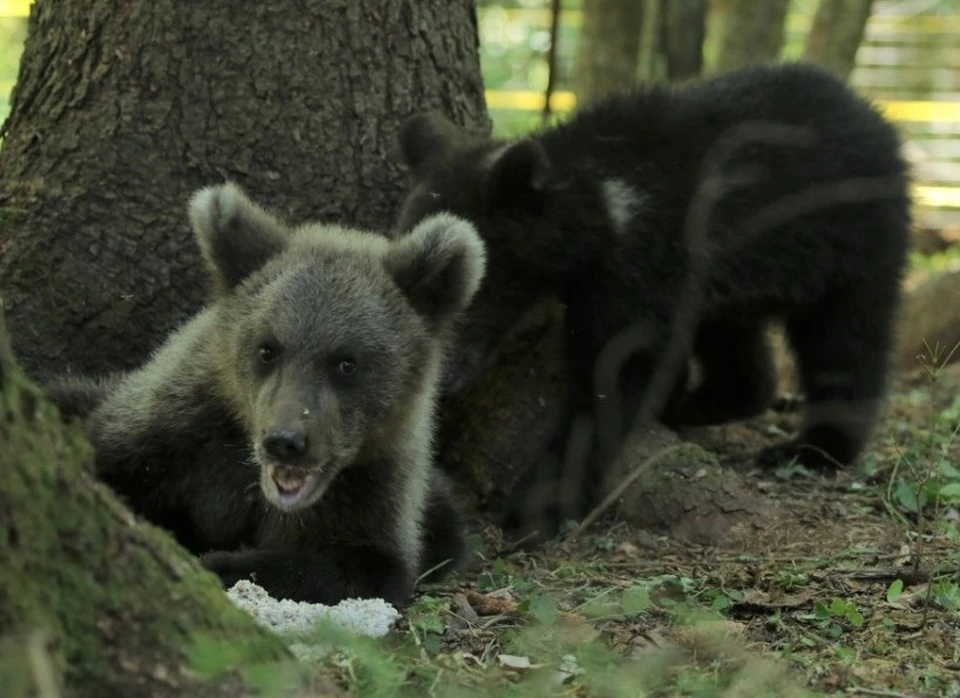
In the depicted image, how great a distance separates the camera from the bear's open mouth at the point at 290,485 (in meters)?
4.73

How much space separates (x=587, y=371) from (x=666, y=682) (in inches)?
131

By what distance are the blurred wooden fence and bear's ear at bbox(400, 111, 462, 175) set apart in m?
10.8

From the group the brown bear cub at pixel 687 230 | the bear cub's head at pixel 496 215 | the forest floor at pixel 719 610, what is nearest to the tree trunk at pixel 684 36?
the brown bear cub at pixel 687 230

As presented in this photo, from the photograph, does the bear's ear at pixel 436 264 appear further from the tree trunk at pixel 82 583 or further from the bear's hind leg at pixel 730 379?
the bear's hind leg at pixel 730 379

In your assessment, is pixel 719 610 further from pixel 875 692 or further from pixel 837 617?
pixel 875 692

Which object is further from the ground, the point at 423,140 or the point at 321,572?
the point at 423,140

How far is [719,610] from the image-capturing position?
4996mm

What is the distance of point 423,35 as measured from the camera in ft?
22.1

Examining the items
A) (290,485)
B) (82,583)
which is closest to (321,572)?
(290,485)

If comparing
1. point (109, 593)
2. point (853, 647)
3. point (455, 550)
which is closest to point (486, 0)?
point (455, 550)

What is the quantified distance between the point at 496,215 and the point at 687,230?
115cm

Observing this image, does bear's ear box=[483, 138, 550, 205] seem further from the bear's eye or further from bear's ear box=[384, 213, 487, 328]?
the bear's eye

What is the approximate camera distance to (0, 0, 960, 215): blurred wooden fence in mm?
17938

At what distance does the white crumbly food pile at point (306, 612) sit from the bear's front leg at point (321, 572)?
0.07 meters
